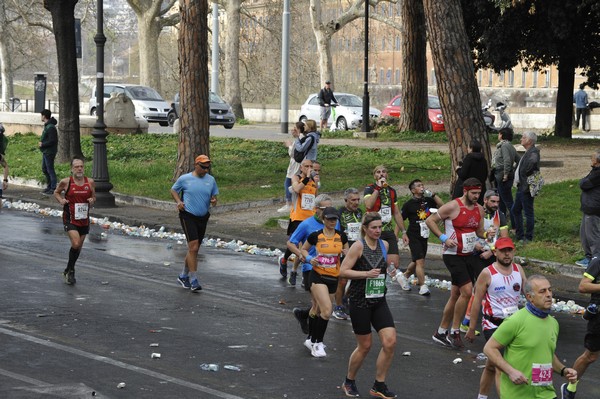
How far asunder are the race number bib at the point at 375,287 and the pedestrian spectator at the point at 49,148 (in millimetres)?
16900

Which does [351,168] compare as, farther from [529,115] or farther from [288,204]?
[529,115]

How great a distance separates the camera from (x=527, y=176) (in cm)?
1820

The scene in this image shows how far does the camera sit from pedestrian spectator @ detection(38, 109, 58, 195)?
26.0 metres

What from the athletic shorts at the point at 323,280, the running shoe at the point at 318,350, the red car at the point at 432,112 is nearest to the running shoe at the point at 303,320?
the athletic shorts at the point at 323,280

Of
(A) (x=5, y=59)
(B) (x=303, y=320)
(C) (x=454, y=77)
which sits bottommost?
(B) (x=303, y=320)

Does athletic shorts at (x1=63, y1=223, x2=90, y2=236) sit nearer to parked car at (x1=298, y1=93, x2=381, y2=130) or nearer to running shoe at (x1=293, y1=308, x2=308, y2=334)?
running shoe at (x1=293, y1=308, x2=308, y2=334)

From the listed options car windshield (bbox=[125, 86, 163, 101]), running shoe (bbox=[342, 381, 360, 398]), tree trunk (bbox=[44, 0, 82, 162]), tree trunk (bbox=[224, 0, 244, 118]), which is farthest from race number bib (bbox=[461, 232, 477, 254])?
tree trunk (bbox=[224, 0, 244, 118])

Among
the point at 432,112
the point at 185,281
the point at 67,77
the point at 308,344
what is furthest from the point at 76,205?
the point at 432,112

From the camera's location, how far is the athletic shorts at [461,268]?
12.5 meters

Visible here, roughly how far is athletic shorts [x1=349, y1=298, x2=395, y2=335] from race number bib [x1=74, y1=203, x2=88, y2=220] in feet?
20.5

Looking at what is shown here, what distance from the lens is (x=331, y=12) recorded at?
95.8 meters

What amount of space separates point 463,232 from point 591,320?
2.62 m

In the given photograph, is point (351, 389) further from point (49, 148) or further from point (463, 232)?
point (49, 148)

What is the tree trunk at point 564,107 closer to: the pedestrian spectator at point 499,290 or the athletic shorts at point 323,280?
the athletic shorts at point 323,280
